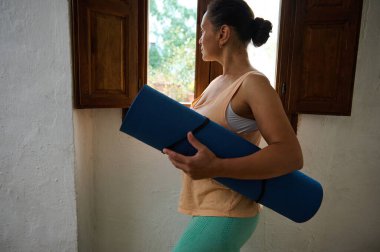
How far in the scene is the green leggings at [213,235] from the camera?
0.80 metres

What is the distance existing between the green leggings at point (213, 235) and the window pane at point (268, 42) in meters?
0.96

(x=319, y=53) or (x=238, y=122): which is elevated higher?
(x=319, y=53)

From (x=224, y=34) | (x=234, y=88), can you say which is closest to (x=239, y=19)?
(x=224, y=34)

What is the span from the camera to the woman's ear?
33.3 inches

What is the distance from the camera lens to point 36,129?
46.6 inches

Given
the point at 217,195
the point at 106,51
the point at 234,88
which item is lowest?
the point at 217,195

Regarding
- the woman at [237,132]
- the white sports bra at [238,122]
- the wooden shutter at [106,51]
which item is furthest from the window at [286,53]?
the white sports bra at [238,122]

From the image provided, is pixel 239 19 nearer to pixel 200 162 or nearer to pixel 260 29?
pixel 260 29

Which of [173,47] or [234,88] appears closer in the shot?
[234,88]

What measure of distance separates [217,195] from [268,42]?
1086mm

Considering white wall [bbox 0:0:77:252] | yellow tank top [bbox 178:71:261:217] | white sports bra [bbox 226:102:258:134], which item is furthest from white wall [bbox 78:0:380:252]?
white sports bra [bbox 226:102:258:134]

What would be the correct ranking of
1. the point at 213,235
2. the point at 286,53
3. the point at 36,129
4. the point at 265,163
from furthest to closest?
the point at 286,53, the point at 36,129, the point at 213,235, the point at 265,163

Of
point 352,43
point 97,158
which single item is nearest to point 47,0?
point 97,158

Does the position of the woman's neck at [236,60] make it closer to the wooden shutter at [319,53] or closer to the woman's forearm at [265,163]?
the woman's forearm at [265,163]
